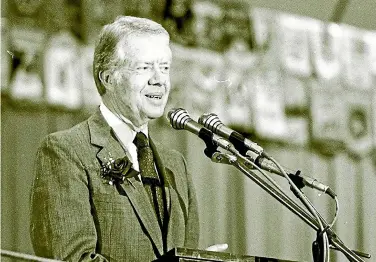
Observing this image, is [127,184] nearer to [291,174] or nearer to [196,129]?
[196,129]

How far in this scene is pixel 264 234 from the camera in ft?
15.2

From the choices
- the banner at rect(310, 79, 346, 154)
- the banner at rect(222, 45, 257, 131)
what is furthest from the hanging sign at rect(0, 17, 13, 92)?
the banner at rect(310, 79, 346, 154)

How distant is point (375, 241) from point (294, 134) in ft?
2.19

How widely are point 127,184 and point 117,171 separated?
0.23 ft

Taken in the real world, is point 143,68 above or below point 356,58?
below

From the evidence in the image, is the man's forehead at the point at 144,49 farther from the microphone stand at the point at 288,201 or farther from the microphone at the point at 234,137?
the microphone stand at the point at 288,201

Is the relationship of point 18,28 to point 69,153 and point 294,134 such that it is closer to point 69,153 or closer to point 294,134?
point 69,153

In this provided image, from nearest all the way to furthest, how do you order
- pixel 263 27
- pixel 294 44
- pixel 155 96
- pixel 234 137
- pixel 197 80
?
pixel 234 137 → pixel 155 96 → pixel 197 80 → pixel 263 27 → pixel 294 44

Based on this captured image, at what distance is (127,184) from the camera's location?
4172mm

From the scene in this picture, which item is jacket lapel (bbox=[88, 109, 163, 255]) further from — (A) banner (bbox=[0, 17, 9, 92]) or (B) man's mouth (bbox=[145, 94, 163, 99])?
(A) banner (bbox=[0, 17, 9, 92])

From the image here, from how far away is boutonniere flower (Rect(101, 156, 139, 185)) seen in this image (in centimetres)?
414

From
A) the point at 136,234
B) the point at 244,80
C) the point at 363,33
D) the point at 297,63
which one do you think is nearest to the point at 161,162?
the point at 136,234

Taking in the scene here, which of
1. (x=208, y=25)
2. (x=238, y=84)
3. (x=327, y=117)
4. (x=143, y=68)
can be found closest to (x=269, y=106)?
(x=238, y=84)

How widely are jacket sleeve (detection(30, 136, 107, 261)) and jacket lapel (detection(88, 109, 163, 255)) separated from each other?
0.14m
